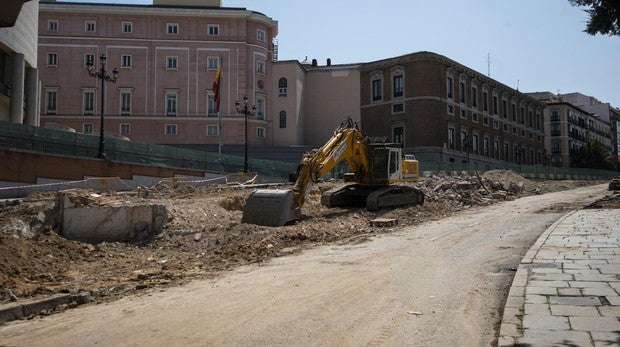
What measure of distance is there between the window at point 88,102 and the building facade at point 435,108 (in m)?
29.9

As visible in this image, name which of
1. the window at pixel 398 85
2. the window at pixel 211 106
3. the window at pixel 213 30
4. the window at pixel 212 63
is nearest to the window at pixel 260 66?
the window at pixel 212 63

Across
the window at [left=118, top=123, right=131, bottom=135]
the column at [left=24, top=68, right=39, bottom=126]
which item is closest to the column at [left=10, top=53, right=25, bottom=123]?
the column at [left=24, top=68, right=39, bottom=126]

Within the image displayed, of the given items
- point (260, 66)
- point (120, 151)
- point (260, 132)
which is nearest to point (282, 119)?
point (260, 132)

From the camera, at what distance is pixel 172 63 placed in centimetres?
6034

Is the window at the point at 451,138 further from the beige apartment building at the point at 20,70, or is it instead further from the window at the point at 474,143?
the beige apartment building at the point at 20,70

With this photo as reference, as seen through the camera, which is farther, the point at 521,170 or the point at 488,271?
the point at 521,170

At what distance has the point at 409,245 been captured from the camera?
13102 millimetres

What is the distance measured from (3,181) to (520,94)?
67.2m

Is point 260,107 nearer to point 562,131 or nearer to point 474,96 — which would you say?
point 474,96

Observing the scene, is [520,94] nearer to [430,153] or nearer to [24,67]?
[430,153]

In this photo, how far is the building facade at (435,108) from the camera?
56.5 meters

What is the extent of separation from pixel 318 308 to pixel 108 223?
9994mm

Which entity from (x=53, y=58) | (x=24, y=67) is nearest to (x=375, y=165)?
(x=24, y=67)

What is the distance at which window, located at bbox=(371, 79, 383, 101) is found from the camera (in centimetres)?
6069
